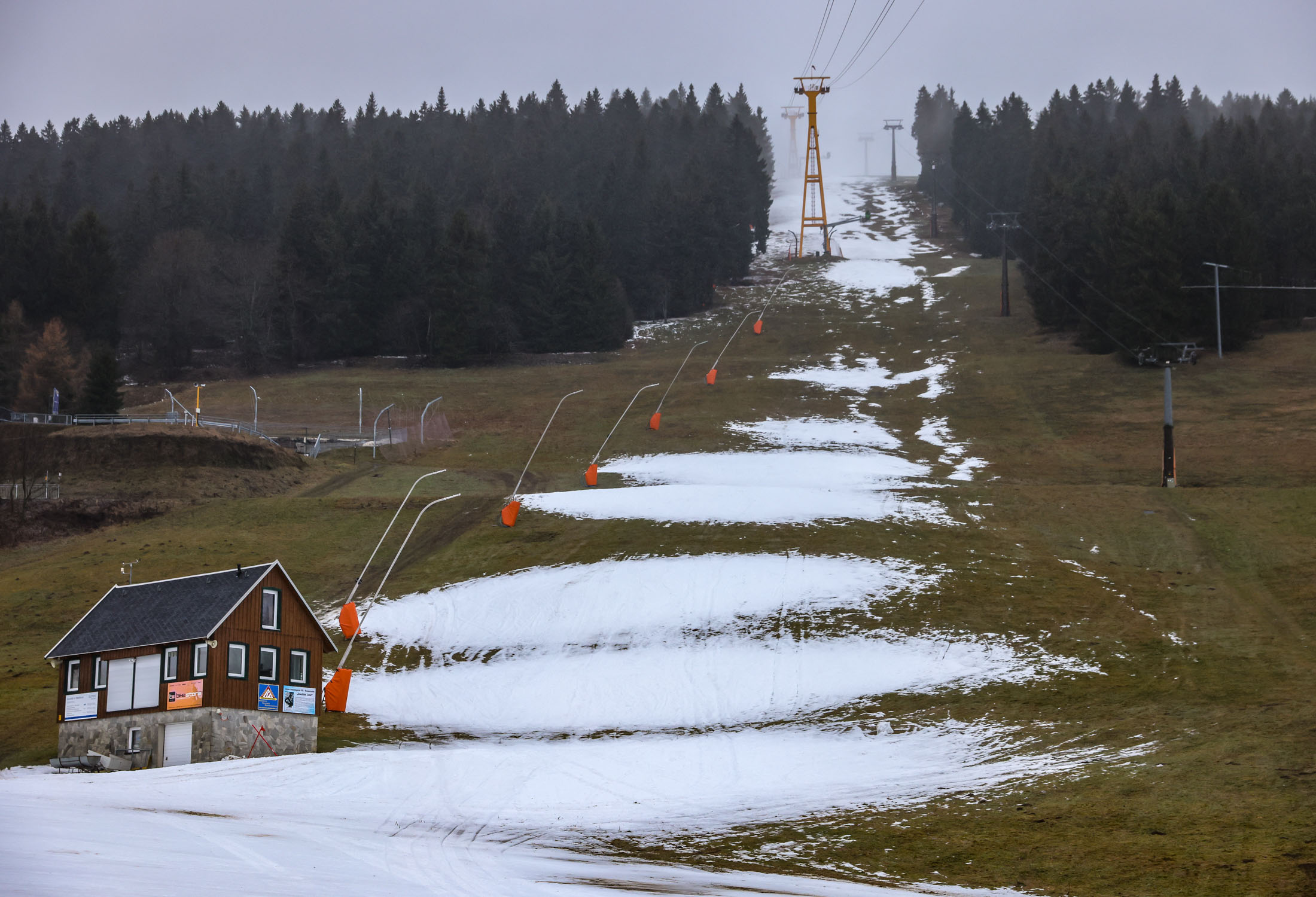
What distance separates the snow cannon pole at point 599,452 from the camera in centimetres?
6762

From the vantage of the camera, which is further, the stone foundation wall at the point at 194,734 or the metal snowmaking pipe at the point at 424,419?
the metal snowmaking pipe at the point at 424,419

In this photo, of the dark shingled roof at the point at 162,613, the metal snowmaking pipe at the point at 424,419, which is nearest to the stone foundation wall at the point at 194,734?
the dark shingled roof at the point at 162,613

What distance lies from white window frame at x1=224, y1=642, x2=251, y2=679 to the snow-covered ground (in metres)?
4.18

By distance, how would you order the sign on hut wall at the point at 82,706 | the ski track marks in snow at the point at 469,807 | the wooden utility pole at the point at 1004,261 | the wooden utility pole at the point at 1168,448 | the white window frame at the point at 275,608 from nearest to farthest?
the ski track marks in snow at the point at 469,807 → the sign on hut wall at the point at 82,706 → the white window frame at the point at 275,608 → the wooden utility pole at the point at 1168,448 → the wooden utility pole at the point at 1004,261

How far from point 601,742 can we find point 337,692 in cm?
820

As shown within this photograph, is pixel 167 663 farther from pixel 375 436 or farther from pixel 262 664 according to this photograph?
pixel 375 436

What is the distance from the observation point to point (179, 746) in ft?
112

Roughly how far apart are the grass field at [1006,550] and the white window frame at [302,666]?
1.87 metres

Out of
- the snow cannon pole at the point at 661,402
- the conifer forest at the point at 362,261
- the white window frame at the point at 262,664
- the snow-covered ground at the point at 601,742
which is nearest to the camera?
the snow-covered ground at the point at 601,742

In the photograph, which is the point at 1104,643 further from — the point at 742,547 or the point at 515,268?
the point at 515,268

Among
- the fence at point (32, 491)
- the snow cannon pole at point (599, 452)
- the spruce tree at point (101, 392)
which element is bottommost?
the fence at point (32, 491)

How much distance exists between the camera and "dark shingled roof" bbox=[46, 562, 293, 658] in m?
35.3

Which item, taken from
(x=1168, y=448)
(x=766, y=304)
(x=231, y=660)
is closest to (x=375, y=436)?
(x=231, y=660)

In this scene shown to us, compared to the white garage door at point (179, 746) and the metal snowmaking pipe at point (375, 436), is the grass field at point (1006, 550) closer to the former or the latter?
the metal snowmaking pipe at point (375, 436)
